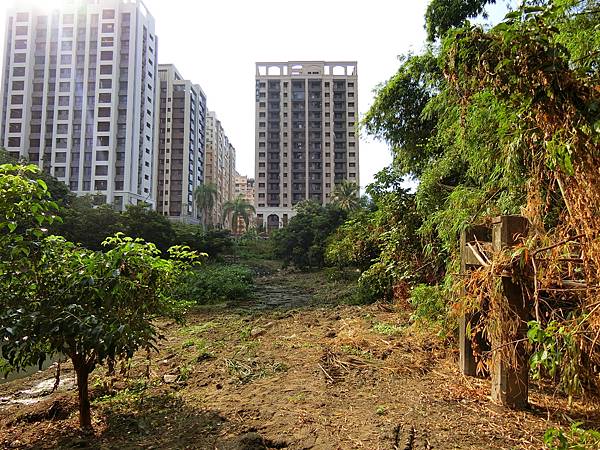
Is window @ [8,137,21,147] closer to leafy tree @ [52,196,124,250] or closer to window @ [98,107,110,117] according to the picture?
window @ [98,107,110,117]

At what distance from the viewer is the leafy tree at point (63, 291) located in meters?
2.98

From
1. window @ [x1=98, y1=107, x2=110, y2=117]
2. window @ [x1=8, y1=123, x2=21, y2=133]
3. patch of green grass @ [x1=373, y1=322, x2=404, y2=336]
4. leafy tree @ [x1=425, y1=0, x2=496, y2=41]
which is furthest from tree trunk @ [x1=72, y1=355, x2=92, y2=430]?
window @ [x1=8, y1=123, x2=21, y2=133]

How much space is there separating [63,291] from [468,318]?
11.8 ft

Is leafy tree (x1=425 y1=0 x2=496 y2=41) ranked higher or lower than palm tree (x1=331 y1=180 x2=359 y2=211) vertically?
lower

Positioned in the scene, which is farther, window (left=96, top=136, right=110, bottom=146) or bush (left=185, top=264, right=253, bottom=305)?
window (left=96, top=136, right=110, bottom=146)

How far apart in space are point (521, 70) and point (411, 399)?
2.76 m

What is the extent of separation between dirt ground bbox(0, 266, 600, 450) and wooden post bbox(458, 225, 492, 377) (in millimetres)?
155

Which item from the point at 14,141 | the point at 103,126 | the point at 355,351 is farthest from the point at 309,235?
the point at 14,141

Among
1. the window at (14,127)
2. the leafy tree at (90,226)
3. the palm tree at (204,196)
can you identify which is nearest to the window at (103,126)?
the window at (14,127)

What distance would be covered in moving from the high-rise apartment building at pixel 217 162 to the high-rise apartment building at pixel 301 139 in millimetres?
12236

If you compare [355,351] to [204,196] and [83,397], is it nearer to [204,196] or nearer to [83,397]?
[83,397]

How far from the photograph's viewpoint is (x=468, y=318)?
3.80 metres

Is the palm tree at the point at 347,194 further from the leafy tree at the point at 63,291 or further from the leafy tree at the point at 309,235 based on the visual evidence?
the leafy tree at the point at 63,291

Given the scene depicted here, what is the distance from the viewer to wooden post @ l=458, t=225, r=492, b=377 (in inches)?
149
